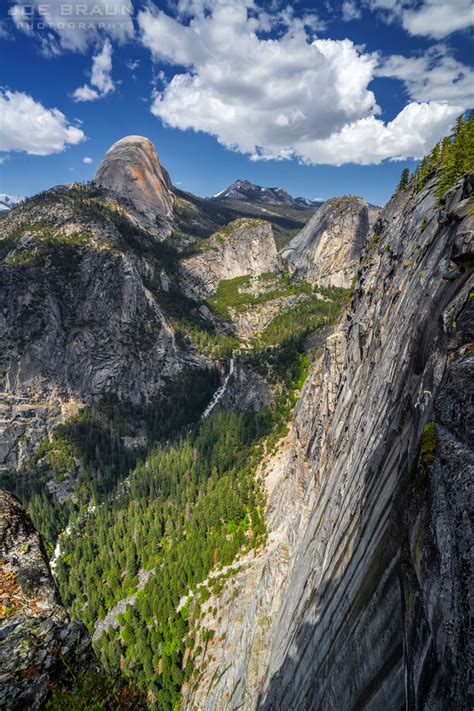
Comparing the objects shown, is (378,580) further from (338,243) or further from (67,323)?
(338,243)

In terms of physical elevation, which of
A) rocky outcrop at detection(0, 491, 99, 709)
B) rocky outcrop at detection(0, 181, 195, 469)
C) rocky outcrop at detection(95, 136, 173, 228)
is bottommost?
rocky outcrop at detection(0, 491, 99, 709)

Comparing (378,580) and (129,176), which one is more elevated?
(129,176)

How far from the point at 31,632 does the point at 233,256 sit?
184578mm

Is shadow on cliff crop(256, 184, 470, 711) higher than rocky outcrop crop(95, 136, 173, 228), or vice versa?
rocky outcrop crop(95, 136, 173, 228)

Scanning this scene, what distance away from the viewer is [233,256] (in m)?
183

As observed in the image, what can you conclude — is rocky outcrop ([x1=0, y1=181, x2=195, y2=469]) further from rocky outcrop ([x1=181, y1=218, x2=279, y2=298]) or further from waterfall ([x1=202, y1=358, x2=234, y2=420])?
rocky outcrop ([x1=181, y1=218, x2=279, y2=298])

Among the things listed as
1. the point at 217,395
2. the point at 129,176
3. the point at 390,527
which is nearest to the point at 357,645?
the point at 390,527

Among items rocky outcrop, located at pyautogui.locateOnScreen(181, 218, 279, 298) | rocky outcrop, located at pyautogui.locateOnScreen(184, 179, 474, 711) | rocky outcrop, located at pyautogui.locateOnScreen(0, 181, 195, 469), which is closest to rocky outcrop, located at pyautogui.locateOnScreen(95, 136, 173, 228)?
rocky outcrop, located at pyautogui.locateOnScreen(0, 181, 195, 469)

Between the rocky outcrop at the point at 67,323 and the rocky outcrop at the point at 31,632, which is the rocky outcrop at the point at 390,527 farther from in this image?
the rocky outcrop at the point at 67,323

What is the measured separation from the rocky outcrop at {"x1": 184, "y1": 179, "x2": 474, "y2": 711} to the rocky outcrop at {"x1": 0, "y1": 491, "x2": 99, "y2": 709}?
7.38m

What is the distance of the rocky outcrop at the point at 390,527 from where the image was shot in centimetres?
643

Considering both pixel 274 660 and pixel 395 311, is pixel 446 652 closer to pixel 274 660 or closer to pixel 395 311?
pixel 395 311

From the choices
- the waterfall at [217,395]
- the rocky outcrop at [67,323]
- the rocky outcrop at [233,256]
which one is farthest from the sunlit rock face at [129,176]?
the waterfall at [217,395]

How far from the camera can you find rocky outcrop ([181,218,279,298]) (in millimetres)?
175250
